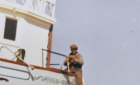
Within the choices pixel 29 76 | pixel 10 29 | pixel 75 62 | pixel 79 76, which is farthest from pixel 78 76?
pixel 10 29

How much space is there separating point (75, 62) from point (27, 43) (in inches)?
92.0

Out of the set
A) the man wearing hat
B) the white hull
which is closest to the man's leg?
the man wearing hat

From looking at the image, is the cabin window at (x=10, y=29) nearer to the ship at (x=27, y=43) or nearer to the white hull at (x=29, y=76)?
the ship at (x=27, y=43)

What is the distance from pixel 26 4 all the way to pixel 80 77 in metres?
3.41

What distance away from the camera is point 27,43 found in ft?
42.1

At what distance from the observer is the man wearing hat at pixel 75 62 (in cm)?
1141

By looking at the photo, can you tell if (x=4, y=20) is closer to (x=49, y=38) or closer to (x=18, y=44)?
(x=18, y=44)

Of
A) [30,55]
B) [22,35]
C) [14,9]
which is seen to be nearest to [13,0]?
[14,9]

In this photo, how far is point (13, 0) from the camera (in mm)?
12539

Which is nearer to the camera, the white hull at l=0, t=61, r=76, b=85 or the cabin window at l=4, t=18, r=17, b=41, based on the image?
the white hull at l=0, t=61, r=76, b=85

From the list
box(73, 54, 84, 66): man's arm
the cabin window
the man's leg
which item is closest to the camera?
box(73, 54, 84, 66): man's arm

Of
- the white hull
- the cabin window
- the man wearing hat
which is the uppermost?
the cabin window

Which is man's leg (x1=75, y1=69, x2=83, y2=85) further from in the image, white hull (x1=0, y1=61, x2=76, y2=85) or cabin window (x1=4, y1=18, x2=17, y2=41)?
cabin window (x1=4, y1=18, x2=17, y2=41)

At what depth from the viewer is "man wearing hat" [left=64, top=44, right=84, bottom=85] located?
37.4 feet
